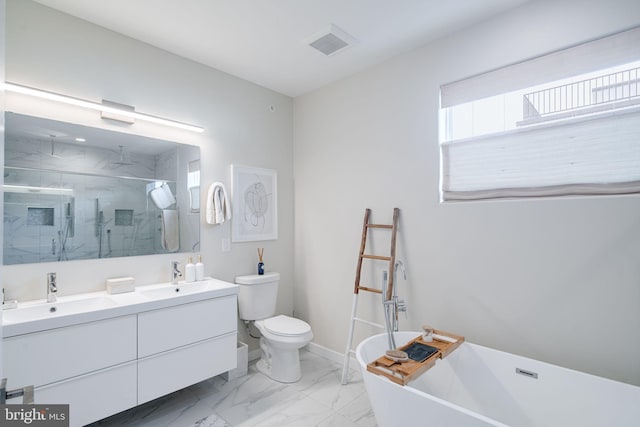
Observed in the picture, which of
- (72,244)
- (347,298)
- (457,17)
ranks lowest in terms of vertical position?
(347,298)

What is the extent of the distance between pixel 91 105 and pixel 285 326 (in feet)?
7.03

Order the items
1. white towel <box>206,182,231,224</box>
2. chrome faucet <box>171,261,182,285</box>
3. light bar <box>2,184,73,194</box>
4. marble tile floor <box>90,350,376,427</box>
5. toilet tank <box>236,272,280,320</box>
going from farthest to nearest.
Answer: toilet tank <box>236,272,280,320</box>
white towel <box>206,182,231,224</box>
chrome faucet <box>171,261,182,285</box>
marble tile floor <box>90,350,376,427</box>
light bar <box>2,184,73,194</box>

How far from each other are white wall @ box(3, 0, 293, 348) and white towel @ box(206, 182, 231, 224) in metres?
0.08

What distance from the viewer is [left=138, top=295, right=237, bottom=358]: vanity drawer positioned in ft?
6.81

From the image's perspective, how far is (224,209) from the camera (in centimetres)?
293

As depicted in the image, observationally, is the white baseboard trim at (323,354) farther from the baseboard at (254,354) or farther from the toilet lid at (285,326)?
the toilet lid at (285,326)

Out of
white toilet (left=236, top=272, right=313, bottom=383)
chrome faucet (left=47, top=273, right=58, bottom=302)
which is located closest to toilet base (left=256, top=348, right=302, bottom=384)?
white toilet (left=236, top=272, right=313, bottom=383)

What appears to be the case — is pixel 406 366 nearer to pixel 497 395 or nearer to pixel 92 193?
pixel 497 395

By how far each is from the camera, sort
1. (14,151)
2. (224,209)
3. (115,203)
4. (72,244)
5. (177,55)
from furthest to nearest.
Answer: (224,209), (177,55), (115,203), (72,244), (14,151)

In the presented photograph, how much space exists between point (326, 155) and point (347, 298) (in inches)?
54.3

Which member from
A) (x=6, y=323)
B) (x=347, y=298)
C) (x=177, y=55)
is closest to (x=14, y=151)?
(x=6, y=323)

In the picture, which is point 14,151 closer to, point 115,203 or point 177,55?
point 115,203

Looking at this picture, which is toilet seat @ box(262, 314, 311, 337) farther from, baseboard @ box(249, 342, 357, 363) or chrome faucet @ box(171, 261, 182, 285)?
chrome faucet @ box(171, 261, 182, 285)

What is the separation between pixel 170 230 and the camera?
2641 mm
